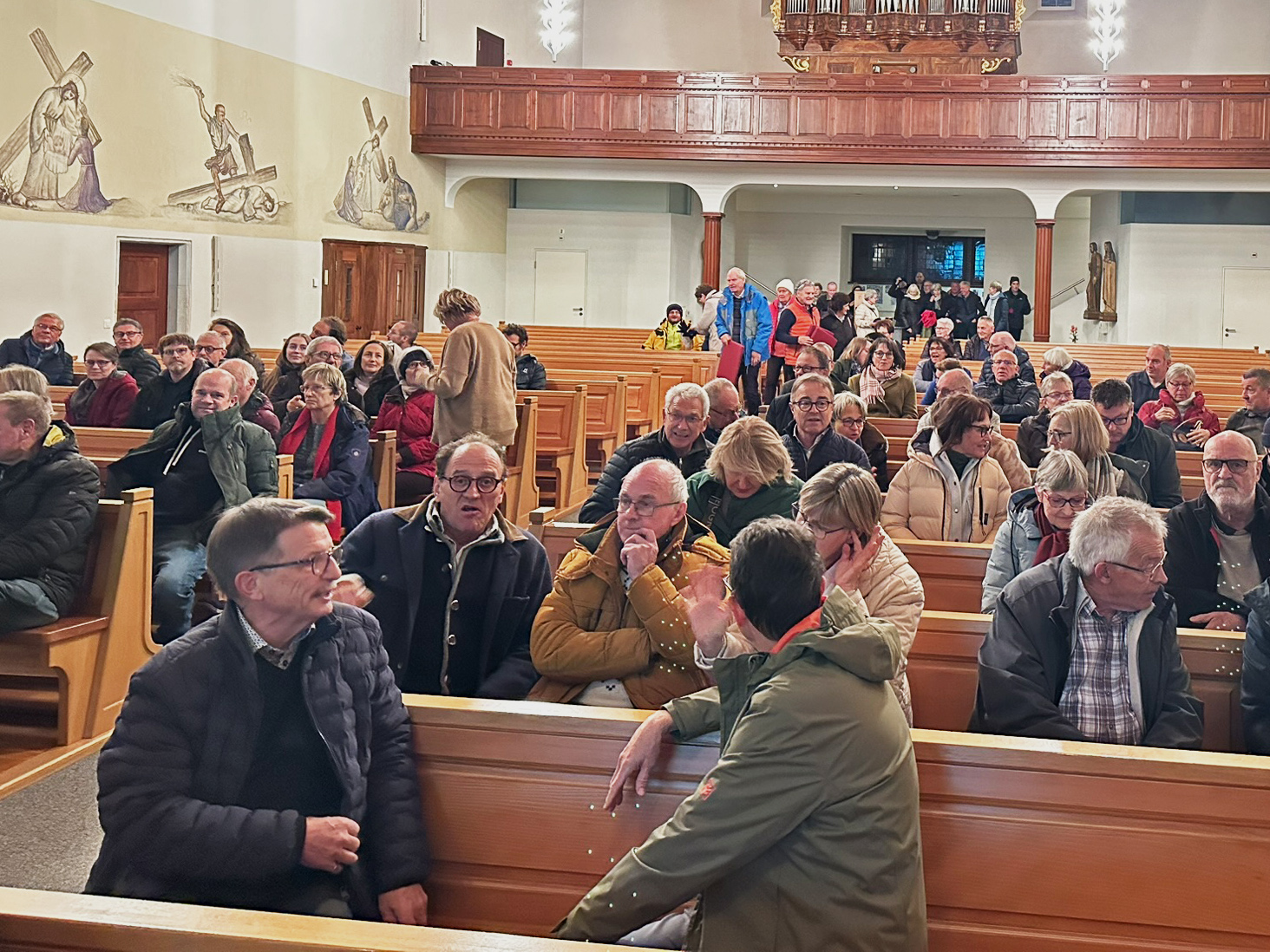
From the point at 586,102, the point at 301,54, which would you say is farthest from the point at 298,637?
the point at 586,102

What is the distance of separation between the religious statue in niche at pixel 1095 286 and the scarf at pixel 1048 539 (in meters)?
19.0

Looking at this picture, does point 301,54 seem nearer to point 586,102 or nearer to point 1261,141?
point 586,102

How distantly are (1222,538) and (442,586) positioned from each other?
2.56 meters

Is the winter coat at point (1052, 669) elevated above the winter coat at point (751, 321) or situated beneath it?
situated beneath

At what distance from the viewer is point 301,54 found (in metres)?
16.0

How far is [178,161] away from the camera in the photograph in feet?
45.9

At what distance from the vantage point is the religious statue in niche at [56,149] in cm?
1180

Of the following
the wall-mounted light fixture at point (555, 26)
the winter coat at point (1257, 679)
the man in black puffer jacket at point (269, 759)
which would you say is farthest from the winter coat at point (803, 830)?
the wall-mounted light fixture at point (555, 26)

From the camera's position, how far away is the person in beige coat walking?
756 cm

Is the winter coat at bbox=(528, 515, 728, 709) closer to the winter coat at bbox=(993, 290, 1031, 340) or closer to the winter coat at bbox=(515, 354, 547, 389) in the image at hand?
the winter coat at bbox=(515, 354, 547, 389)

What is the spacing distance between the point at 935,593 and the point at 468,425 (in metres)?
3.39

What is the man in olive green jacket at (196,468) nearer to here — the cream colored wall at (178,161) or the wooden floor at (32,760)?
the wooden floor at (32,760)

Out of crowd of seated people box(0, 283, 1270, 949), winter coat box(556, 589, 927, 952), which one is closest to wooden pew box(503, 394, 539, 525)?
crowd of seated people box(0, 283, 1270, 949)

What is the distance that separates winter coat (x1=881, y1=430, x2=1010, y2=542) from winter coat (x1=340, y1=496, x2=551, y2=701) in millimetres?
2121
